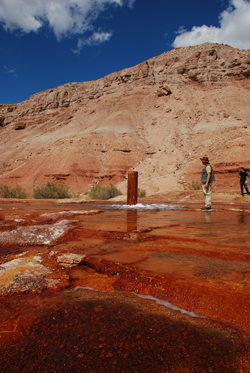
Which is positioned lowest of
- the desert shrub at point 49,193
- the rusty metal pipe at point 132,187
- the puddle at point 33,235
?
the desert shrub at point 49,193

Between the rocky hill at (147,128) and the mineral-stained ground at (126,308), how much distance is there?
18.3 meters

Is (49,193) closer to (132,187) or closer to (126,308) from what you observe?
(132,187)

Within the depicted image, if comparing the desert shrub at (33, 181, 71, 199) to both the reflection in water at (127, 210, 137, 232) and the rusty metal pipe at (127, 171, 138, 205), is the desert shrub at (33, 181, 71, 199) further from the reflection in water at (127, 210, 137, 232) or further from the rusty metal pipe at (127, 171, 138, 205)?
the reflection in water at (127, 210, 137, 232)

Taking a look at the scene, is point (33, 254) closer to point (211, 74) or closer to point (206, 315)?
point (206, 315)

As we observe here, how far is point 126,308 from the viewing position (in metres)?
1.78

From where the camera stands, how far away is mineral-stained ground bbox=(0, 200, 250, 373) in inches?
50.0

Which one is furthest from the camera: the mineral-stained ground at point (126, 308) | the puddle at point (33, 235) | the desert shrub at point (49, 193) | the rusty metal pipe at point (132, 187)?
the desert shrub at point (49, 193)

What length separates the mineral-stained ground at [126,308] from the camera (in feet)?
4.17

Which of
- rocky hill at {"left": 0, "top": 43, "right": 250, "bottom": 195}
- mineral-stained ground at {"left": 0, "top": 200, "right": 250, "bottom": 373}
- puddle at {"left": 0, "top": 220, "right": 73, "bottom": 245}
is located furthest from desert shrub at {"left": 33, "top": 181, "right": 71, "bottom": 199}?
mineral-stained ground at {"left": 0, "top": 200, "right": 250, "bottom": 373}

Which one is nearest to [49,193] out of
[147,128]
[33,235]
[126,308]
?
[33,235]

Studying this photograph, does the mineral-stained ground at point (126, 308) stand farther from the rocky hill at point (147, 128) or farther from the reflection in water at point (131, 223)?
the rocky hill at point (147, 128)

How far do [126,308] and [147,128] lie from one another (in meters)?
35.2

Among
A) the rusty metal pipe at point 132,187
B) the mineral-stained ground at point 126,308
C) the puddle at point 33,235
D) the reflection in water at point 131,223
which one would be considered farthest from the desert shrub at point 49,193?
the mineral-stained ground at point 126,308

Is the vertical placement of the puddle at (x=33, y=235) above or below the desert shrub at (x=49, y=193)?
above
